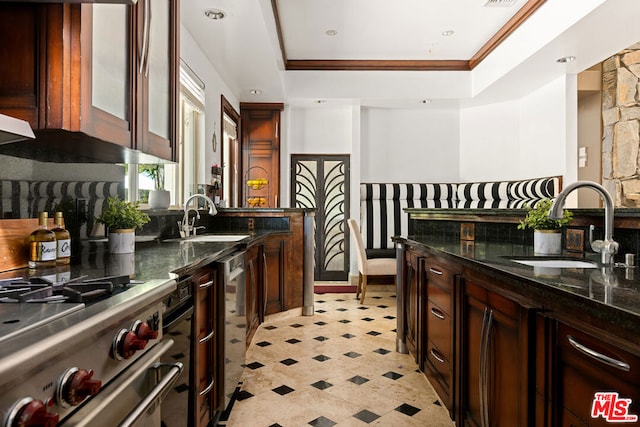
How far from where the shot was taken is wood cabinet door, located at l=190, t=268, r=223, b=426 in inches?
66.6

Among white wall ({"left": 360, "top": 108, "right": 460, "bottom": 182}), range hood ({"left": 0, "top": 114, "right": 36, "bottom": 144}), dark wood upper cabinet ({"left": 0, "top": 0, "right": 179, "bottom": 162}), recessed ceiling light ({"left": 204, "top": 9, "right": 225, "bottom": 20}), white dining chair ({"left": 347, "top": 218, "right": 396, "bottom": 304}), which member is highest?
recessed ceiling light ({"left": 204, "top": 9, "right": 225, "bottom": 20})

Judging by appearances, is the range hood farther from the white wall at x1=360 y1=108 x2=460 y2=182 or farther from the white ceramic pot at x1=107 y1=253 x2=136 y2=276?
the white wall at x1=360 y1=108 x2=460 y2=182

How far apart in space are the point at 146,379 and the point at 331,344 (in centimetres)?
247

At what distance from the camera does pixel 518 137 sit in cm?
577

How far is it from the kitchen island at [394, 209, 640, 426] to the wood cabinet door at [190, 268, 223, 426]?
3.70 ft

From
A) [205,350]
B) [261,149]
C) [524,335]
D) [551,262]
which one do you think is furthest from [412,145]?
[524,335]

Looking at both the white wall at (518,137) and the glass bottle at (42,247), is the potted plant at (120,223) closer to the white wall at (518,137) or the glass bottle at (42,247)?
the glass bottle at (42,247)

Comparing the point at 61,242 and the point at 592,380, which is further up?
the point at 61,242

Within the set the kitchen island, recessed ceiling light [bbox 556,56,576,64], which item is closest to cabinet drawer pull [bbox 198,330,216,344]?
the kitchen island

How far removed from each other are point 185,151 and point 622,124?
5.50 meters

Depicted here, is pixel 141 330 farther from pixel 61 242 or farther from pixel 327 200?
pixel 327 200

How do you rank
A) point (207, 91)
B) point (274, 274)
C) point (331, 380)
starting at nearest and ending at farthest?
1. point (331, 380)
2. point (274, 274)
3. point (207, 91)

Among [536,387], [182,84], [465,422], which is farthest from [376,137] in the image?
[536,387]

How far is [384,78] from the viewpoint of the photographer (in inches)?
223
